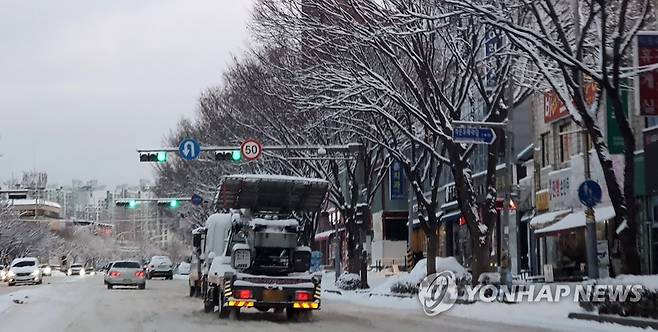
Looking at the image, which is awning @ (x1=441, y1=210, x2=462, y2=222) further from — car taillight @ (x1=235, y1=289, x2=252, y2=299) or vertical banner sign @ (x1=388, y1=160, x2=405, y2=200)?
car taillight @ (x1=235, y1=289, x2=252, y2=299)

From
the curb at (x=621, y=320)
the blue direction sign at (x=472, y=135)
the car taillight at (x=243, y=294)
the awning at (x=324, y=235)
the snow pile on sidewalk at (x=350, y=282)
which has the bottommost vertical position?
the curb at (x=621, y=320)

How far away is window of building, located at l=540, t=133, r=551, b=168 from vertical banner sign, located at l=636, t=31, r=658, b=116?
58.9 feet

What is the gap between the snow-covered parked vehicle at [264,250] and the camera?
869 inches

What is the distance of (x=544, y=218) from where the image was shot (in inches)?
1529

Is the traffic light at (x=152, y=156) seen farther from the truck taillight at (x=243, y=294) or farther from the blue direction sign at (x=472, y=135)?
the truck taillight at (x=243, y=294)

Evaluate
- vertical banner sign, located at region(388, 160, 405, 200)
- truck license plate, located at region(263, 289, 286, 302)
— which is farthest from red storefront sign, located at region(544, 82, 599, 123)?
vertical banner sign, located at region(388, 160, 405, 200)

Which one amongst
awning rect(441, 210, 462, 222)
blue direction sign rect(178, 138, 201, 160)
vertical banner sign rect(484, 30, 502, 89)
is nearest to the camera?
vertical banner sign rect(484, 30, 502, 89)

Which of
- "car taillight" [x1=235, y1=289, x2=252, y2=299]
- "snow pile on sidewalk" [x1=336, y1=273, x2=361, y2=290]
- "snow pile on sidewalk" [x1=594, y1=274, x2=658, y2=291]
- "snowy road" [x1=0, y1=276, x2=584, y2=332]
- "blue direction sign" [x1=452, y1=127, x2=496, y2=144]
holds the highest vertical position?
"blue direction sign" [x1=452, y1=127, x2=496, y2=144]

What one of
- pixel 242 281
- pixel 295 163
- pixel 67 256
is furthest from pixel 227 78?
pixel 67 256

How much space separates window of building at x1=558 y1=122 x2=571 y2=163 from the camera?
124ft

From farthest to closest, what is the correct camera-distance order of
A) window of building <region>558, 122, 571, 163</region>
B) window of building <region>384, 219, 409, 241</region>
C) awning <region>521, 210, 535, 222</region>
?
1. window of building <region>384, 219, 409, 241</region>
2. awning <region>521, 210, 535, 222</region>
3. window of building <region>558, 122, 571, 163</region>

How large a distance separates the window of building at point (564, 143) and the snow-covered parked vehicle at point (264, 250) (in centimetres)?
1649

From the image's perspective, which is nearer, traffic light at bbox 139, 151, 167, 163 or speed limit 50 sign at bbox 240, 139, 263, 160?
speed limit 50 sign at bbox 240, 139, 263, 160

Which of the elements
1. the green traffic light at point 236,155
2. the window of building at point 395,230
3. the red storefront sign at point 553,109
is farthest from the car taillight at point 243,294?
the window of building at point 395,230
